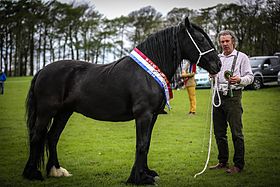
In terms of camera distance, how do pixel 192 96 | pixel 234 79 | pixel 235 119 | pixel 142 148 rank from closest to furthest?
pixel 142 148 → pixel 234 79 → pixel 235 119 → pixel 192 96

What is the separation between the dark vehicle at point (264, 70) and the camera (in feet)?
79.2

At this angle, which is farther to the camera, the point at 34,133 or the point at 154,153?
the point at 154,153

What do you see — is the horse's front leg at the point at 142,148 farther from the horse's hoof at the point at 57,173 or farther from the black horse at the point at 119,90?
the horse's hoof at the point at 57,173

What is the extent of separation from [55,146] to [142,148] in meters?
1.70

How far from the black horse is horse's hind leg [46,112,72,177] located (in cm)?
2

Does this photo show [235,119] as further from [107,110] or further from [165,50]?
[107,110]

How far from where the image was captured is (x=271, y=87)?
2594 cm

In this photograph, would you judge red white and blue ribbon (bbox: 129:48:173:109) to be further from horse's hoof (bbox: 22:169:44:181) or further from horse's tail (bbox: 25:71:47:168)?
horse's hoof (bbox: 22:169:44:181)

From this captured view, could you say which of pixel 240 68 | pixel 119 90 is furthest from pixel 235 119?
pixel 119 90

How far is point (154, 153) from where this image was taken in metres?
7.07

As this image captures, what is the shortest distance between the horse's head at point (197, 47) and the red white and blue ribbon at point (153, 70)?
537 mm

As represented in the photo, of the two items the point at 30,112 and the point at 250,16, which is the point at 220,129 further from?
the point at 250,16

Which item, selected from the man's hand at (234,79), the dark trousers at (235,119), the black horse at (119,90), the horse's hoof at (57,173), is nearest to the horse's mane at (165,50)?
the black horse at (119,90)

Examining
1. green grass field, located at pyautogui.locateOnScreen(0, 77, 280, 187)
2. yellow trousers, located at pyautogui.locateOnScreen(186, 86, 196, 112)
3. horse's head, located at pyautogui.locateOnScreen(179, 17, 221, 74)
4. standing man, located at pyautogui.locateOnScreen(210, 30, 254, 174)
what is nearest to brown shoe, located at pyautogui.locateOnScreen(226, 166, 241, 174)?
standing man, located at pyautogui.locateOnScreen(210, 30, 254, 174)
